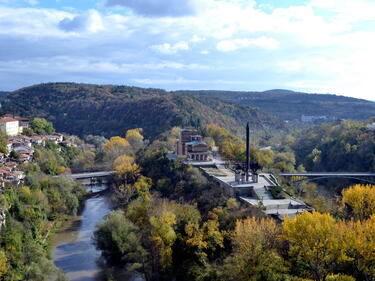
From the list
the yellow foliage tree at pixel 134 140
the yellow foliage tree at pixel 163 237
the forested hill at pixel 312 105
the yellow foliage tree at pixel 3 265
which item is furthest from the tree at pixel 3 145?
the forested hill at pixel 312 105

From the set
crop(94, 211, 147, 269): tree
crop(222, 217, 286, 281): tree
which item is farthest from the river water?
crop(222, 217, 286, 281): tree

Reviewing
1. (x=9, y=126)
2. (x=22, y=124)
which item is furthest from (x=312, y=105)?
(x=9, y=126)

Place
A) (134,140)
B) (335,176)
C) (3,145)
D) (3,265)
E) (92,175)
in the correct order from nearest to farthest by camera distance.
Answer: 1. (3,265)
2. (335,176)
3. (3,145)
4. (92,175)
5. (134,140)

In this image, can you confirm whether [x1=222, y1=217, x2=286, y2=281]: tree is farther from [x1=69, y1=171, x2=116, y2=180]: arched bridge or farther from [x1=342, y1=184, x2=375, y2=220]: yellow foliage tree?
[x1=69, y1=171, x2=116, y2=180]: arched bridge

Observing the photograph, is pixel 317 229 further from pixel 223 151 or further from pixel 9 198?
pixel 223 151

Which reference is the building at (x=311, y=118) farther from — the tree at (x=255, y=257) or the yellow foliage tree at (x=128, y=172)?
the tree at (x=255, y=257)

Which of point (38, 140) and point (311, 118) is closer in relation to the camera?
point (38, 140)

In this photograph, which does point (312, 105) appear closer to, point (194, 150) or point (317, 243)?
point (194, 150)
